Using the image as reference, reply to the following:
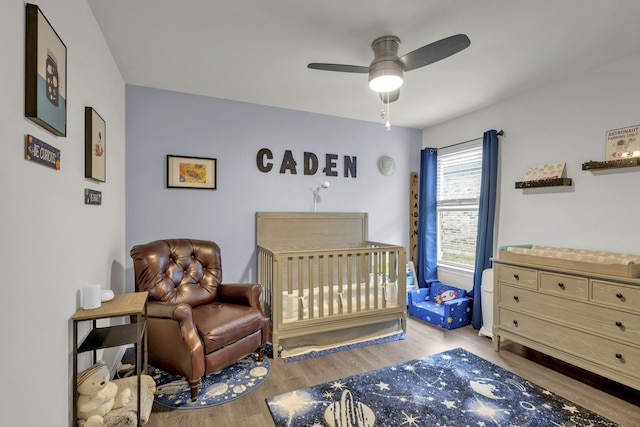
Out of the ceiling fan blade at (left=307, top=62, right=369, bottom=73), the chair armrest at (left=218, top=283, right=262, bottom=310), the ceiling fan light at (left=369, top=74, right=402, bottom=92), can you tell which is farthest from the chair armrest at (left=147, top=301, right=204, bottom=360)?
the ceiling fan light at (left=369, top=74, right=402, bottom=92)

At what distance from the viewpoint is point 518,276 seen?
277 centimetres

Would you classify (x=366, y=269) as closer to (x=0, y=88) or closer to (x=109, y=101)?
(x=109, y=101)

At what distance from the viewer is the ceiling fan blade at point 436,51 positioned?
68.7 inches

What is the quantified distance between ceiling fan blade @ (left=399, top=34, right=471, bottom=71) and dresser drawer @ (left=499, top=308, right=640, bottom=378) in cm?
222

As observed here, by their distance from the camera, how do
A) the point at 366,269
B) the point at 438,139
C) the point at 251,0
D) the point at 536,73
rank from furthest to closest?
the point at 438,139 → the point at 366,269 → the point at 536,73 → the point at 251,0

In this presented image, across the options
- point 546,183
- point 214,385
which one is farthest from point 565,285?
point 214,385

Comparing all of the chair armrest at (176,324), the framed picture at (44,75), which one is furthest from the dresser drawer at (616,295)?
the framed picture at (44,75)

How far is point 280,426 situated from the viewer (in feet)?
6.20

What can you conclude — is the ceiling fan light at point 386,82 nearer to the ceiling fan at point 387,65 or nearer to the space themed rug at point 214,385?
the ceiling fan at point 387,65

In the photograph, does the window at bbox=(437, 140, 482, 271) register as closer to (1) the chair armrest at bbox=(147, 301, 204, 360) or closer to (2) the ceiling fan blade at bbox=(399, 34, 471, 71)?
(2) the ceiling fan blade at bbox=(399, 34, 471, 71)

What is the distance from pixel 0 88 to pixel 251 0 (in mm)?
1336

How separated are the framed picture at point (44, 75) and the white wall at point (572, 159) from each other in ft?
12.2

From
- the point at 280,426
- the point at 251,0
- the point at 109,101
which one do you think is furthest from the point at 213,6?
the point at 280,426

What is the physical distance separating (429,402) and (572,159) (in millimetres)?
2454
